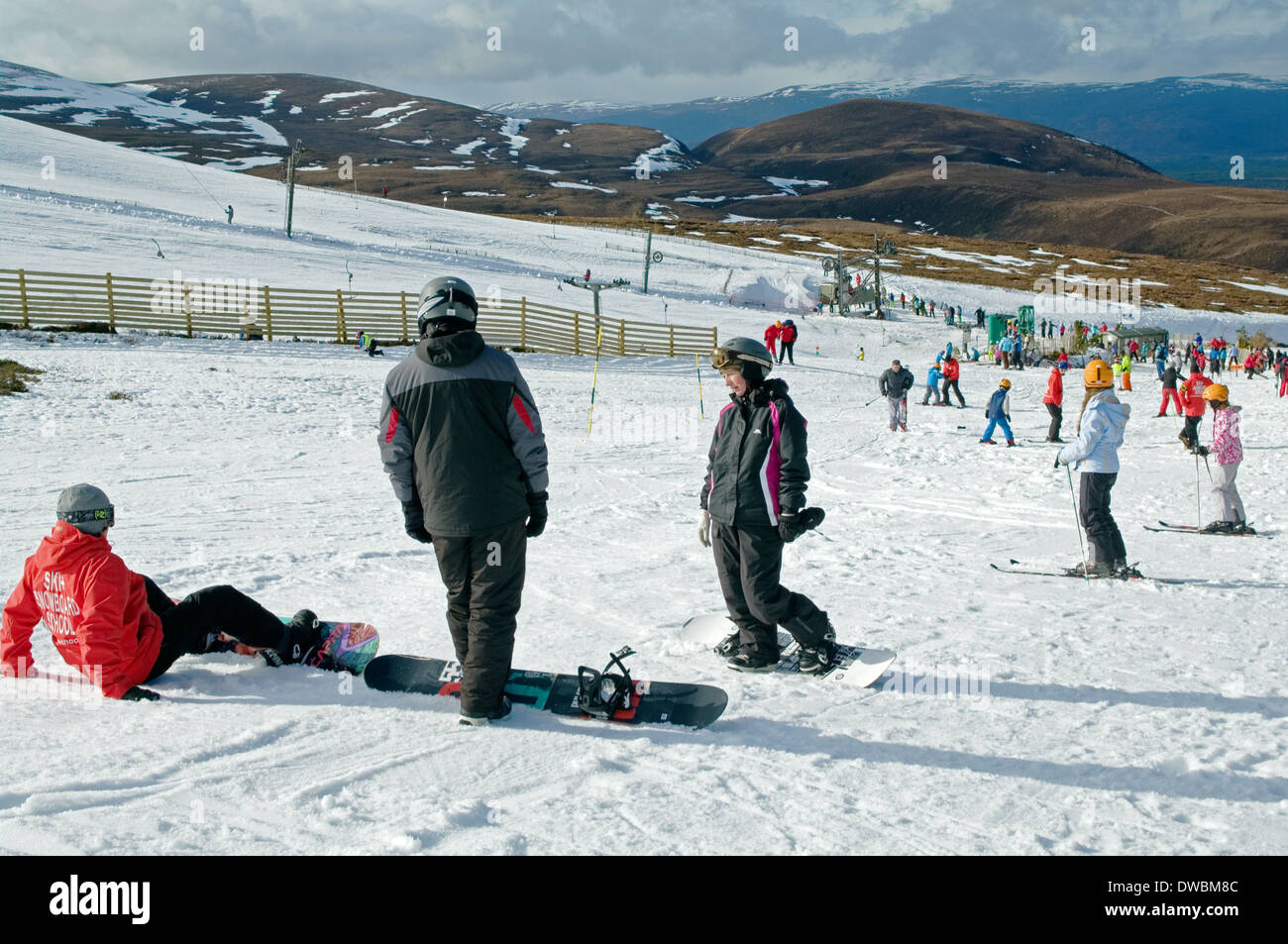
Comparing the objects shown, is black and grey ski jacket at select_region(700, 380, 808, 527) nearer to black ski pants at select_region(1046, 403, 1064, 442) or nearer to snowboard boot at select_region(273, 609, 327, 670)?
snowboard boot at select_region(273, 609, 327, 670)

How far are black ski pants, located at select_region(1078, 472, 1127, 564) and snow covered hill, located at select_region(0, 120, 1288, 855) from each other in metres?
0.33

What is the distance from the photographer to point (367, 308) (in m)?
27.2

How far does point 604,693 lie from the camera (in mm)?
3736

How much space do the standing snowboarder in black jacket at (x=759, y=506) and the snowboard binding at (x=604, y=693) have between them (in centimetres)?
72

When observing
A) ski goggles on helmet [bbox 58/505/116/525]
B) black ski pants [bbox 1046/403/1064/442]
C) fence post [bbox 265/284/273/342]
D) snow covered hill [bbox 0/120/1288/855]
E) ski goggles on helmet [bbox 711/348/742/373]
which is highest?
fence post [bbox 265/284/273/342]

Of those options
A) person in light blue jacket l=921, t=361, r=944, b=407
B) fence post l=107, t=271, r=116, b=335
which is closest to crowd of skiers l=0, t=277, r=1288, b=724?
person in light blue jacket l=921, t=361, r=944, b=407

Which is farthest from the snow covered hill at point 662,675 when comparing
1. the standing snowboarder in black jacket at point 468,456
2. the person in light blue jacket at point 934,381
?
the person in light blue jacket at point 934,381

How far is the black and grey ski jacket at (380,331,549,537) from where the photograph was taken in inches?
128

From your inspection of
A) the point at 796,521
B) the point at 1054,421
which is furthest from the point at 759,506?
the point at 1054,421

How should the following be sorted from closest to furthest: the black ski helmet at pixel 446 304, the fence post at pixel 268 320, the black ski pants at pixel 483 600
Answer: the black ski helmet at pixel 446 304 < the black ski pants at pixel 483 600 < the fence post at pixel 268 320

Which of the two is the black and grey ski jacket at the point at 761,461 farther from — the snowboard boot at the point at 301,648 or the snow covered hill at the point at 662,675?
the snowboard boot at the point at 301,648

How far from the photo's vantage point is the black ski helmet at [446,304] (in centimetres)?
321

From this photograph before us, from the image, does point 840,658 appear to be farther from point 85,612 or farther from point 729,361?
point 85,612
